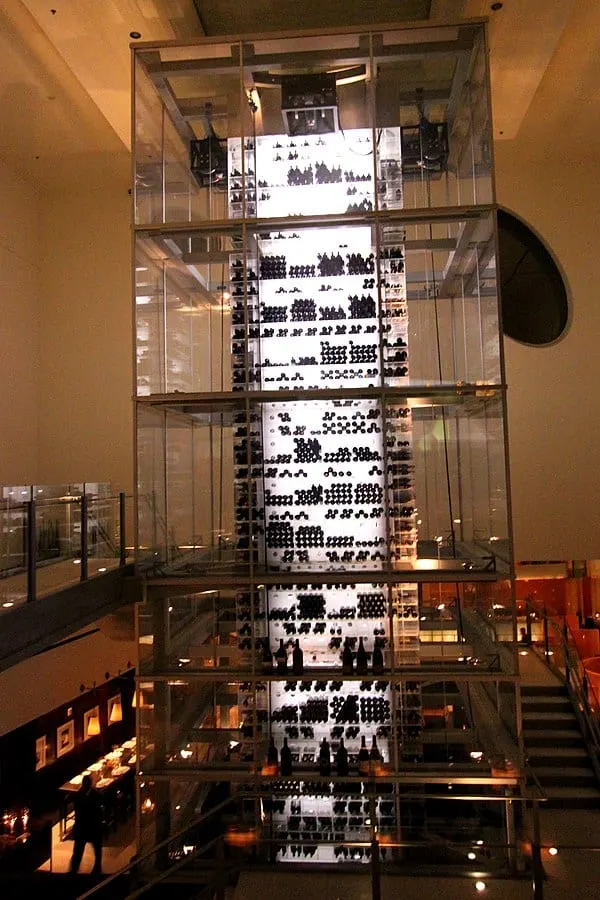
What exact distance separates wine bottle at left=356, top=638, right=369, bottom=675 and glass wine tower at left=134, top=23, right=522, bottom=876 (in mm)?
25

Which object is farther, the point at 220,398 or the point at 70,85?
the point at 70,85

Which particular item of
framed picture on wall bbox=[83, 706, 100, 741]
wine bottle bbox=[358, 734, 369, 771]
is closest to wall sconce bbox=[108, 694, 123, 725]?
framed picture on wall bbox=[83, 706, 100, 741]

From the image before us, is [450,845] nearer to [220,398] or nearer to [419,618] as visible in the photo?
[419,618]

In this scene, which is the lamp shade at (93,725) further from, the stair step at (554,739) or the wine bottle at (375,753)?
the stair step at (554,739)

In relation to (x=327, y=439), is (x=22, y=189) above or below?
above

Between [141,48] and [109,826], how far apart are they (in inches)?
387

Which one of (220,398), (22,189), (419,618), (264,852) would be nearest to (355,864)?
(264,852)

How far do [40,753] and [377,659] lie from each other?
645 cm

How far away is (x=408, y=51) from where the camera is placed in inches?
252

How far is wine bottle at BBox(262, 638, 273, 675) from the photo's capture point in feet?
21.0

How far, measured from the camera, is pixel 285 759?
6.38 meters

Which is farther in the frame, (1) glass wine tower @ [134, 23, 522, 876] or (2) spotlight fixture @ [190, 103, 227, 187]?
(2) spotlight fixture @ [190, 103, 227, 187]

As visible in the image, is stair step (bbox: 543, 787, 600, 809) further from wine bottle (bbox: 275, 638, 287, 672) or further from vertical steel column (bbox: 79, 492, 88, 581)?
vertical steel column (bbox: 79, 492, 88, 581)

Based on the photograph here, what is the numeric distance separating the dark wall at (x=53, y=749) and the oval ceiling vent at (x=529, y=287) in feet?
29.6
